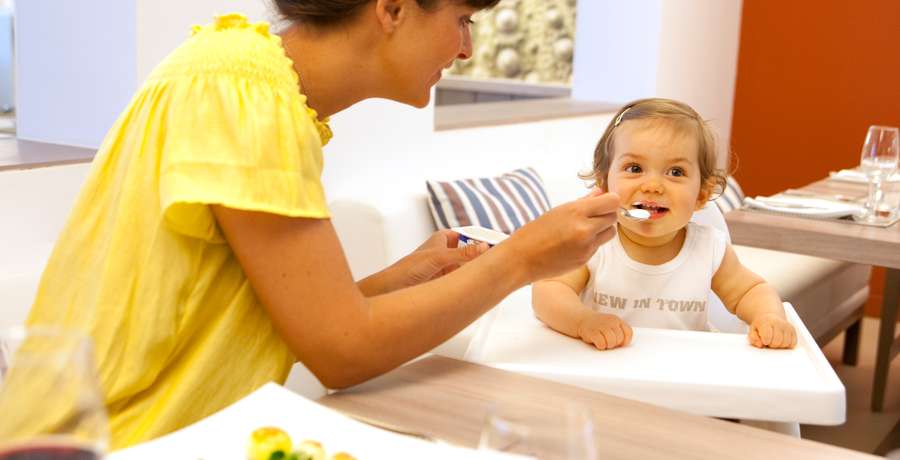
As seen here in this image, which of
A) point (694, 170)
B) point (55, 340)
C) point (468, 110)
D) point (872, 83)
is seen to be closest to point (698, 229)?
point (694, 170)

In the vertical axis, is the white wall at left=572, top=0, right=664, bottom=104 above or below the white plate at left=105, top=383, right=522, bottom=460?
above

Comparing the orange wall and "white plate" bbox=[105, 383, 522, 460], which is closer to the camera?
"white plate" bbox=[105, 383, 522, 460]

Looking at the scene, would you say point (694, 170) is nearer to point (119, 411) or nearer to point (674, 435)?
point (674, 435)

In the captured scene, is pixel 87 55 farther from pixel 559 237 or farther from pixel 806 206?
Answer: pixel 806 206

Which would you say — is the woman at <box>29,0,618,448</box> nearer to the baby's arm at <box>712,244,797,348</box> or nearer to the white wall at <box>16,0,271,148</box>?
the baby's arm at <box>712,244,797,348</box>

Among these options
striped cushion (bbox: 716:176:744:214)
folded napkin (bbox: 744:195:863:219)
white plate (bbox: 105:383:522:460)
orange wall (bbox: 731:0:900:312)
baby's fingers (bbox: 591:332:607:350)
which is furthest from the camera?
orange wall (bbox: 731:0:900:312)

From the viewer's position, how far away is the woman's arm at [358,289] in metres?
1.24

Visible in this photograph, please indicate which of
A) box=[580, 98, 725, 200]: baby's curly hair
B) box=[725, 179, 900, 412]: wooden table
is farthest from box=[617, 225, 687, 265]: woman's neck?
box=[725, 179, 900, 412]: wooden table

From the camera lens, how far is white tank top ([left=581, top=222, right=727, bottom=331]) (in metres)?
1.90

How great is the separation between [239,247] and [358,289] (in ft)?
0.49

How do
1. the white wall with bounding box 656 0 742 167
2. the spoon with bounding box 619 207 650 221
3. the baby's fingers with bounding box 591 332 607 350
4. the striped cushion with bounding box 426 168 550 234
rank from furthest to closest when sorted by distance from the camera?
the white wall with bounding box 656 0 742 167 → the striped cushion with bounding box 426 168 550 234 → the spoon with bounding box 619 207 650 221 → the baby's fingers with bounding box 591 332 607 350

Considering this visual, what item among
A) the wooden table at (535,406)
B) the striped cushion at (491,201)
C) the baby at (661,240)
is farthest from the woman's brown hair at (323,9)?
the striped cushion at (491,201)

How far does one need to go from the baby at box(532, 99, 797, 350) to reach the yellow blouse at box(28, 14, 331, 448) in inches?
26.2

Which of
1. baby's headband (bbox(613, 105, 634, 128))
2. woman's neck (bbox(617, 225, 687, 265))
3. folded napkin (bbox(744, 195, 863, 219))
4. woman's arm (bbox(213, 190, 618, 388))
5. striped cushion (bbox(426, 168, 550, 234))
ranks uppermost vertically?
baby's headband (bbox(613, 105, 634, 128))
